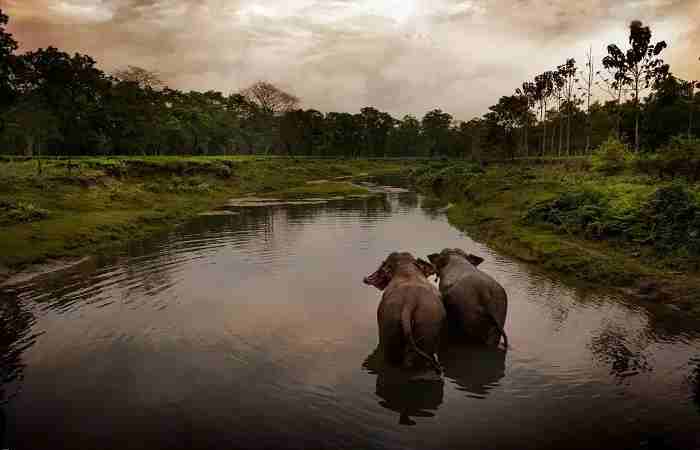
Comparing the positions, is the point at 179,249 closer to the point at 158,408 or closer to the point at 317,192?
the point at 158,408

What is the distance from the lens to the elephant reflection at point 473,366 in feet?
28.3

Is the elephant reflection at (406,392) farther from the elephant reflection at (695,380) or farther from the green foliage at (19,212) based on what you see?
the green foliage at (19,212)

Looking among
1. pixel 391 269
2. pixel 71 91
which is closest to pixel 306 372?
pixel 391 269

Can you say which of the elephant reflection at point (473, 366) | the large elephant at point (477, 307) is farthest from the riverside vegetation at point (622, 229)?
the elephant reflection at point (473, 366)

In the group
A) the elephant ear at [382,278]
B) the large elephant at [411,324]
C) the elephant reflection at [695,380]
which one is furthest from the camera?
the elephant ear at [382,278]

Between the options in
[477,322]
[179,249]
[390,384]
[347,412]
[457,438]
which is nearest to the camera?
[457,438]

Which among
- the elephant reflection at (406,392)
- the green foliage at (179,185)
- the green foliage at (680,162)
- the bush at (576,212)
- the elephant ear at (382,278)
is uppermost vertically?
the green foliage at (680,162)

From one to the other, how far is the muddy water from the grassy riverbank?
5239 mm

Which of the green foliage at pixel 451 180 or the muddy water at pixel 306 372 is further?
the green foliage at pixel 451 180

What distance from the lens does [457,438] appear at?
7.10 meters

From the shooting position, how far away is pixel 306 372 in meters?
9.23

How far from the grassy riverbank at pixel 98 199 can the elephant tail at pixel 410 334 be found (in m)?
16.0

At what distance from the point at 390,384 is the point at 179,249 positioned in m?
15.6

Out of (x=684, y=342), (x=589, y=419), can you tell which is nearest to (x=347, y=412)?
(x=589, y=419)
